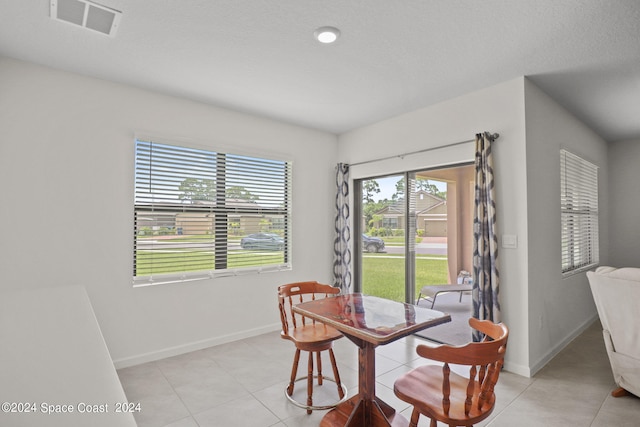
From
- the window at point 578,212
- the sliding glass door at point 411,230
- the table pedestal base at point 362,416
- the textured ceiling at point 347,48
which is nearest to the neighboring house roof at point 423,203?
the sliding glass door at point 411,230

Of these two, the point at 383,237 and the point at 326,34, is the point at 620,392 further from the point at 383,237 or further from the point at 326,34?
the point at 326,34

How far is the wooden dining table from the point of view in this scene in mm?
1909

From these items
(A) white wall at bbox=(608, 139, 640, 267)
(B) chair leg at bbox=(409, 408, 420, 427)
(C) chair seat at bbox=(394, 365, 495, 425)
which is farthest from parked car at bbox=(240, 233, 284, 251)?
(A) white wall at bbox=(608, 139, 640, 267)

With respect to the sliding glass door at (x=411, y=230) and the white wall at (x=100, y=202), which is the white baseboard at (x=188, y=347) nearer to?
the white wall at (x=100, y=202)

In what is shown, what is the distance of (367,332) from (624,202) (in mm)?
5812

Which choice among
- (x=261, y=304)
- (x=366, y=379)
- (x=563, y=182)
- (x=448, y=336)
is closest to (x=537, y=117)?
(x=563, y=182)

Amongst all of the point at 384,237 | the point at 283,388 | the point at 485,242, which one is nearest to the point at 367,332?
the point at 283,388

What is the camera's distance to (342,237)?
4613 mm

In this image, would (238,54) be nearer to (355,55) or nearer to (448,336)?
(355,55)

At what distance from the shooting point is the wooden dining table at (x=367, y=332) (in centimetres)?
191

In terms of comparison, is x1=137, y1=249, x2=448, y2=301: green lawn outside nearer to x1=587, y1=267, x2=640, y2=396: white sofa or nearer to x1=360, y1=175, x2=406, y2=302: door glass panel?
x1=360, y1=175, x2=406, y2=302: door glass panel

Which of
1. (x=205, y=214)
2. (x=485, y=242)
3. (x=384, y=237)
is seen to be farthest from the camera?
(x=384, y=237)

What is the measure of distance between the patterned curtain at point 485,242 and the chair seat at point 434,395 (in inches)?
52.6

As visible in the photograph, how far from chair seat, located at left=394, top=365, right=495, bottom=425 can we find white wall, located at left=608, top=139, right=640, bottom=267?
5211mm
